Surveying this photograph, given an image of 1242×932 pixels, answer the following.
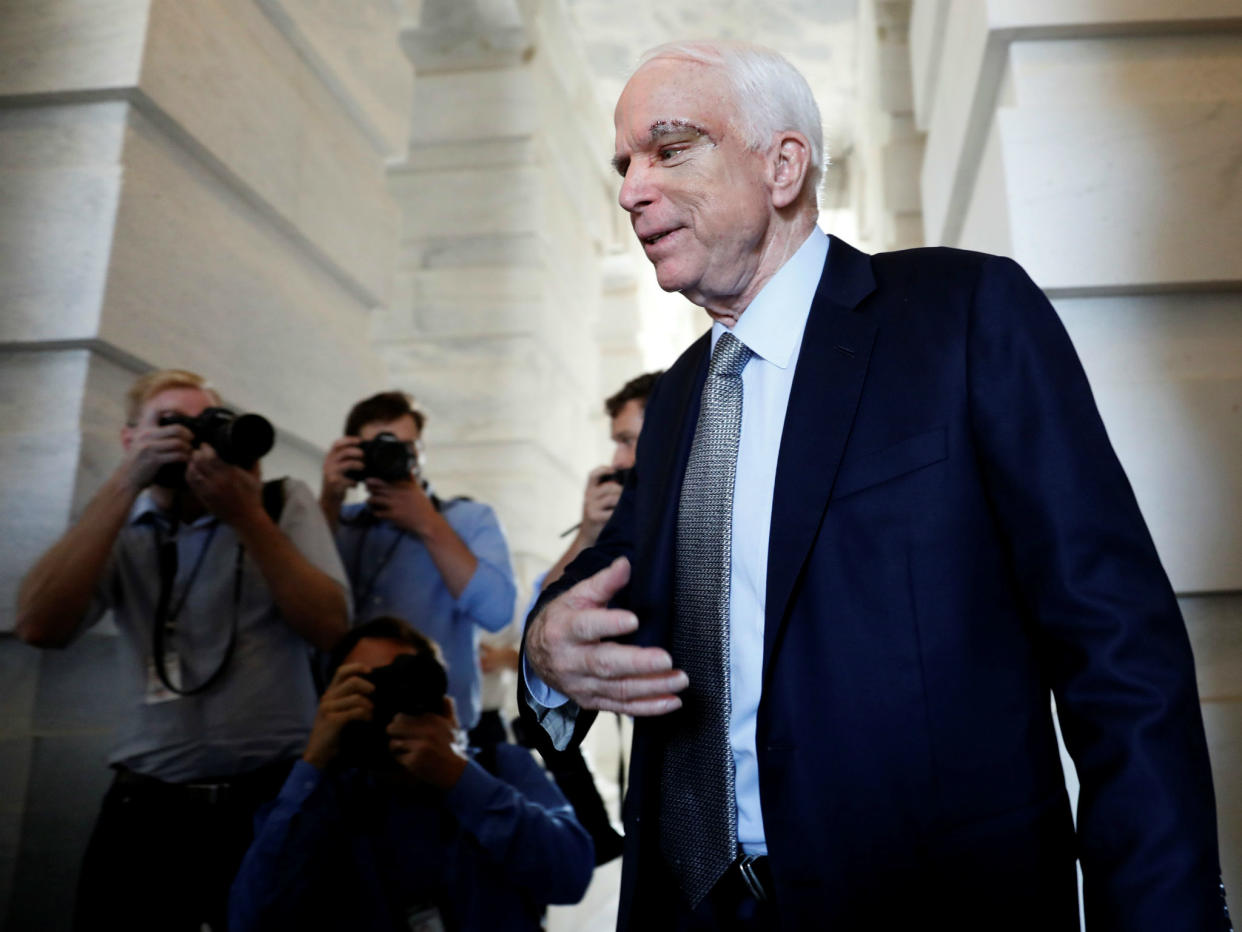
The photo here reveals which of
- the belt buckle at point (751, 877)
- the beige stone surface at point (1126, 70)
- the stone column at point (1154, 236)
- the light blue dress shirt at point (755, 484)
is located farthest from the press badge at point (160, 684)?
the beige stone surface at point (1126, 70)

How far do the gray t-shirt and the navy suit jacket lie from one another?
1.10 meters

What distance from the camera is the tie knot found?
3.82ft

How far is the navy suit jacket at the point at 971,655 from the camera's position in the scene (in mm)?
873

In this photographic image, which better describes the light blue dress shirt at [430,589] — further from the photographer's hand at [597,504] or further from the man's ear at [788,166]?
the man's ear at [788,166]

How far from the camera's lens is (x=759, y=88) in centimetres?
124

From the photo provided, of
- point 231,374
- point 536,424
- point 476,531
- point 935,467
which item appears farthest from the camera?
point 536,424

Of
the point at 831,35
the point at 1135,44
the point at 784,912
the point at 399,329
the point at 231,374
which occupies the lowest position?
the point at 784,912

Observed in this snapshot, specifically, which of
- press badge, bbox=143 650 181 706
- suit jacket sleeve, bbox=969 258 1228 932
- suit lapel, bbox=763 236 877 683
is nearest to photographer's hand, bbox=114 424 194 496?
press badge, bbox=143 650 181 706

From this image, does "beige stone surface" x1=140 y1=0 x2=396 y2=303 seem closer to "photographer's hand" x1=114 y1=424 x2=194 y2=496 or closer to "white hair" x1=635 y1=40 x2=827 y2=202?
"photographer's hand" x1=114 y1=424 x2=194 y2=496

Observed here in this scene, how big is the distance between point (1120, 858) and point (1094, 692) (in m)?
0.13

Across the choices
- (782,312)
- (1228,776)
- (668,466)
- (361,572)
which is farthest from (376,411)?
(1228,776)

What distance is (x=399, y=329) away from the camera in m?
4.66

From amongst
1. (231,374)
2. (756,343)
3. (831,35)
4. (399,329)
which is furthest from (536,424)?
(756,343)

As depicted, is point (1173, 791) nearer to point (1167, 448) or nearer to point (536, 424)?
point (1167, 448)
